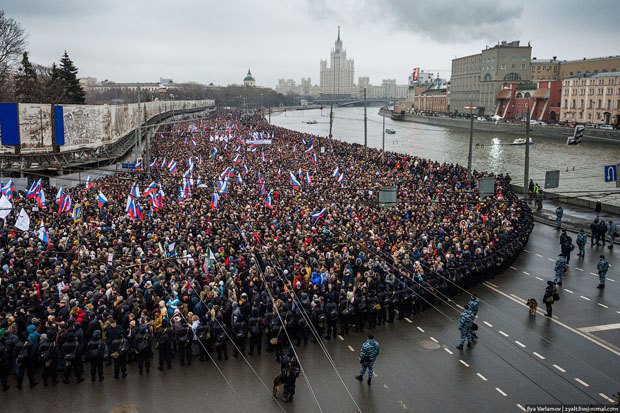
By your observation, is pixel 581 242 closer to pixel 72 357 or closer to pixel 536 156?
pixel 72 357

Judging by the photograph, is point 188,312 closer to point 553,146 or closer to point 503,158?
point 503,158

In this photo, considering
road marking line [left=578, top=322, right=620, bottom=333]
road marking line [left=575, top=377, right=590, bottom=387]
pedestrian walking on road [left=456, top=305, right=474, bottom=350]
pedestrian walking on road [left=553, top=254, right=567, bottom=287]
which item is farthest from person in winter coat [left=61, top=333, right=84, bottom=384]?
pedestrian walking on road [left=553, top=254, right=567, bottom=287]

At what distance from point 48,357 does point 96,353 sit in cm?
88

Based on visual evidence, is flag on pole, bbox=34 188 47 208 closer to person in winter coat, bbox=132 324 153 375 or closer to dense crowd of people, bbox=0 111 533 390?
dense crowd of people, bbox=0 111 533 390

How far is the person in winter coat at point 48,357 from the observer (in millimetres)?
9625

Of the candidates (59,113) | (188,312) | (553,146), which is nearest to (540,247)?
(188,312)

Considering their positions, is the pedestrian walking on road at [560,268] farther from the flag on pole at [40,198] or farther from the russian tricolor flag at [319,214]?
the flag on pole at [40,198]

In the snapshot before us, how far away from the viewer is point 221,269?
43.2ft

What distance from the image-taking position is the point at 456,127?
341 feet

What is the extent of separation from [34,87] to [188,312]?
44.0m

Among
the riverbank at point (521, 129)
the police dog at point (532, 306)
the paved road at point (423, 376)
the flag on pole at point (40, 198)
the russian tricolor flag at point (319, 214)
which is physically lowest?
the paved road at point (423, 376)

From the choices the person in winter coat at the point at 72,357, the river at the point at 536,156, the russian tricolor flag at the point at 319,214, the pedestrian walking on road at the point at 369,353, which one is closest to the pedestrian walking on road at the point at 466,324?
the pedestrian walking on road at the point at 369,353

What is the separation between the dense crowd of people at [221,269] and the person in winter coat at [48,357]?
2 cm

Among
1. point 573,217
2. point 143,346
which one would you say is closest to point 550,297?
point 143,346
